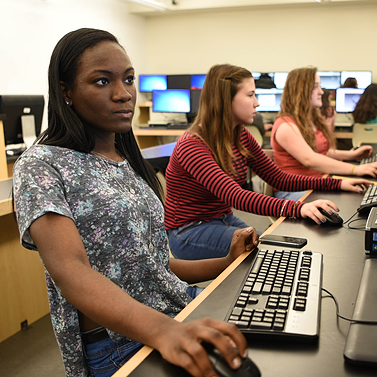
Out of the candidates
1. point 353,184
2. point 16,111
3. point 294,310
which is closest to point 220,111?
point 353,184

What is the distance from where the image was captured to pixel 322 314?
2.57 feet

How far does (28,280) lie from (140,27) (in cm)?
558

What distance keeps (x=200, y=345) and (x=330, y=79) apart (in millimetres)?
5955

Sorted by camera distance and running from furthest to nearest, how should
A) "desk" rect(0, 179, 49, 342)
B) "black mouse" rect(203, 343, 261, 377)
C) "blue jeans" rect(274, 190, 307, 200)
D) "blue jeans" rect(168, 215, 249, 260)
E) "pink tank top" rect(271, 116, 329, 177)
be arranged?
"pink tank top" rect(271, 116, 329, 177), "blue jeans" rect(274, 190, 307, 200), "desk" rect(0, 179, 49, 342), "blue jeans" rect(168, 215, 249, 260), "black mouse" rect(203, 343, 261, 377)

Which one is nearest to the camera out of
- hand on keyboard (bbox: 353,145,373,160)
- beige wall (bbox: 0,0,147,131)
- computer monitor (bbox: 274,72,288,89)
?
hand on keyboard (bbox: 353,145,373,160)

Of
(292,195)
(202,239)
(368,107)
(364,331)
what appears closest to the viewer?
(364,331)

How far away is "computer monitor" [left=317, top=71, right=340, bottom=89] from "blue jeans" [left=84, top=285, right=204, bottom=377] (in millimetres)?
5662

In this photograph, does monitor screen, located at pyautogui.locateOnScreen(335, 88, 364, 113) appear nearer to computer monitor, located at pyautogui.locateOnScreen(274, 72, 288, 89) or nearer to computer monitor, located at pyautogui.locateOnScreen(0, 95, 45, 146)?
computer monitor, located at pyautogui.locateOnScreen(274, 72, 288, 89)

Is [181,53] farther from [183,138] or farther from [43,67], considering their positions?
[183,138]

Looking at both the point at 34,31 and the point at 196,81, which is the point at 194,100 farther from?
the point at 34,31

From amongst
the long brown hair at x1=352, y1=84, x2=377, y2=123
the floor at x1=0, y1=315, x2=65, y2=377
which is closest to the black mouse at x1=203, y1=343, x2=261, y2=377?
the floor at x1=0, y1=315, x2=65, y2=377

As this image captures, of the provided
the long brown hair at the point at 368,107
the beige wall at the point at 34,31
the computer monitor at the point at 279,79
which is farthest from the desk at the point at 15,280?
the computer monitor at the point at 279,79

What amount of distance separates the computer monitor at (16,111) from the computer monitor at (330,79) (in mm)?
4071

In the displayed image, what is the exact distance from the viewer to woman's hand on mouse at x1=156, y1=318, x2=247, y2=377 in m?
0.54
